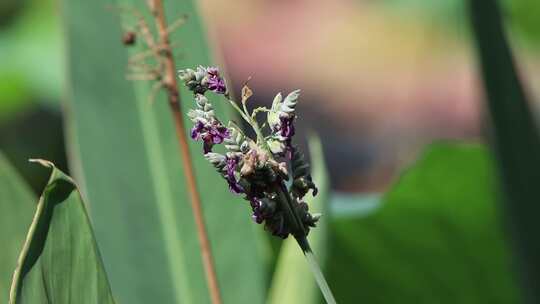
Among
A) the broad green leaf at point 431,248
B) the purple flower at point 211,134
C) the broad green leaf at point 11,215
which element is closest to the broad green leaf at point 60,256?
the purple flower at point 211,134

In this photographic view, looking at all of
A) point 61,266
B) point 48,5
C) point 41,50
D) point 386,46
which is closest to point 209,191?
point 61,266

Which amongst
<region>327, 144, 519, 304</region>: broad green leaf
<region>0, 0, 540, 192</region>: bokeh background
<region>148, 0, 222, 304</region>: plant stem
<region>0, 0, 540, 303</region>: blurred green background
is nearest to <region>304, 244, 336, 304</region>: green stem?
<region>148, 0, 222, 304</region>: plant stem

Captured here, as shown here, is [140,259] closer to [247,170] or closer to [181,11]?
[181,11]

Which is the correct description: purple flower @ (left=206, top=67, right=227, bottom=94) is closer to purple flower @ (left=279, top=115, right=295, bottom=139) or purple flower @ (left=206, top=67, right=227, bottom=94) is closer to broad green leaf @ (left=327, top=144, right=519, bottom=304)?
purple flower @ (left=279, top=115, right=295, bottom=139)

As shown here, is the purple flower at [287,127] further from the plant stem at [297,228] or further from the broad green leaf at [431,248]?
the broad green leaf at [431,248]

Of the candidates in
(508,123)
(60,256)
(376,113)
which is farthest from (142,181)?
(376,113)

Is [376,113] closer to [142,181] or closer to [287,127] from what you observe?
[142,181]

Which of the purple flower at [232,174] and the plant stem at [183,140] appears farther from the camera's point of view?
the plant stem at [183,140]
